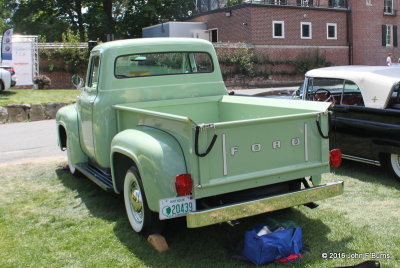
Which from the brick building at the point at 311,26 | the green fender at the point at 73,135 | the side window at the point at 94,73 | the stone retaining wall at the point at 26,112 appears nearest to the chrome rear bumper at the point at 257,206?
the side window at the point at 94,73

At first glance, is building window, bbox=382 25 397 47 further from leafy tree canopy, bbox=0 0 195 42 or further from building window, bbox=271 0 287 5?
leafy tree canopy, bbox=0 0 195 42

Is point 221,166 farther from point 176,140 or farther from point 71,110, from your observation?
point 71,110

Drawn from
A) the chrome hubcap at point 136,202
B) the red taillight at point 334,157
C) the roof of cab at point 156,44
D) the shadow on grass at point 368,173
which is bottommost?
the shadow on grass at point 368,173

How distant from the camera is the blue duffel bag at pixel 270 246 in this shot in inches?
150

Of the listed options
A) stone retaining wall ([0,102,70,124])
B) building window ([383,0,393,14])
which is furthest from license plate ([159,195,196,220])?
building window ([383,0,393,14])

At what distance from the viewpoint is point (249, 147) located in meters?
4.06

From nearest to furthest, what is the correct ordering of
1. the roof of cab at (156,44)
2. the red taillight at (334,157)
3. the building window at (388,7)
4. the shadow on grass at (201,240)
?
the shadow on grass at (201,240)
the red taillight at (334,157)
the roof of cab at (156,44)
the building window at (388,7)

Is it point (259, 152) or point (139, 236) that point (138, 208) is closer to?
point (139, 236)

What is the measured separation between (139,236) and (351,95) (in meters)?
4.22

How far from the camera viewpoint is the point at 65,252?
432 centimetres

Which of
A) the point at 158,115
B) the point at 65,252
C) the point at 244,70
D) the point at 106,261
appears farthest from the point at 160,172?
the point at 244,70

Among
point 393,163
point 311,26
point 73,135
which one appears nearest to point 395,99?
point 393,163

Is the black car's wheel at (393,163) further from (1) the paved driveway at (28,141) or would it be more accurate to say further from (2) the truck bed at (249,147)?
(1) the paved driveway at (28,141)

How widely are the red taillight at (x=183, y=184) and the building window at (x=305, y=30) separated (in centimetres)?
3495
